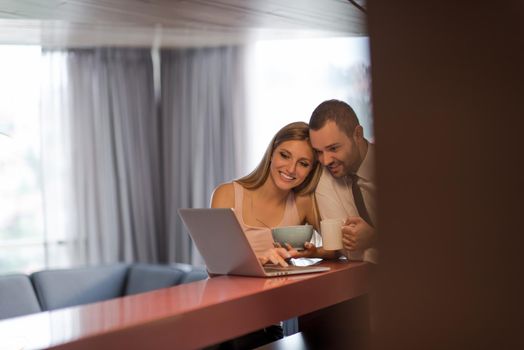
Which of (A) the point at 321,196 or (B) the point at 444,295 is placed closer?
(B) the point at 444,295

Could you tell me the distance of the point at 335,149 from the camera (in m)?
2.01

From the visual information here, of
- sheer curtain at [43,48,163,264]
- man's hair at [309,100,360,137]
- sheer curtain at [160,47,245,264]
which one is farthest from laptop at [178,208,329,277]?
sheer curtain at [43,48,163,264]

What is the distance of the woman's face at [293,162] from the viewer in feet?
6.75

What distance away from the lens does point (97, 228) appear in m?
5.26

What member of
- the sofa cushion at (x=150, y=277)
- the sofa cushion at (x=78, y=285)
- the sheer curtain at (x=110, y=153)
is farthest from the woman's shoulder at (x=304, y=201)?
the sheer curtain at (x=110, y=153)

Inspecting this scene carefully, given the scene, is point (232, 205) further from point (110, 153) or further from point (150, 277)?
point (110, 153)

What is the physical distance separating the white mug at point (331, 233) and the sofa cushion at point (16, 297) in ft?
7.50

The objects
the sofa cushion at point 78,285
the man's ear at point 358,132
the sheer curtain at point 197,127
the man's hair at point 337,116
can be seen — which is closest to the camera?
the man's ear at point 358,132

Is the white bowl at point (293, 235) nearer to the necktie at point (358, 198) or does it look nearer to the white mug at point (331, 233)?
the white mug at point (331, 233)

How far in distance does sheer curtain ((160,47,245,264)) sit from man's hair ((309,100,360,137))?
305 centimetres

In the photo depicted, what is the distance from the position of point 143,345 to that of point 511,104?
1.02 m

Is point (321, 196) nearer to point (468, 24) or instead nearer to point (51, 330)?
point (51, 330)

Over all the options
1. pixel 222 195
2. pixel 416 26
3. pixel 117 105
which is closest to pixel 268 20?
pixel 222 195

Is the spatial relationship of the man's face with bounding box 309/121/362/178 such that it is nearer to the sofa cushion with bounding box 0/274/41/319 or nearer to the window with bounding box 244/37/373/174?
the window with bounding box 244/37/373/174
